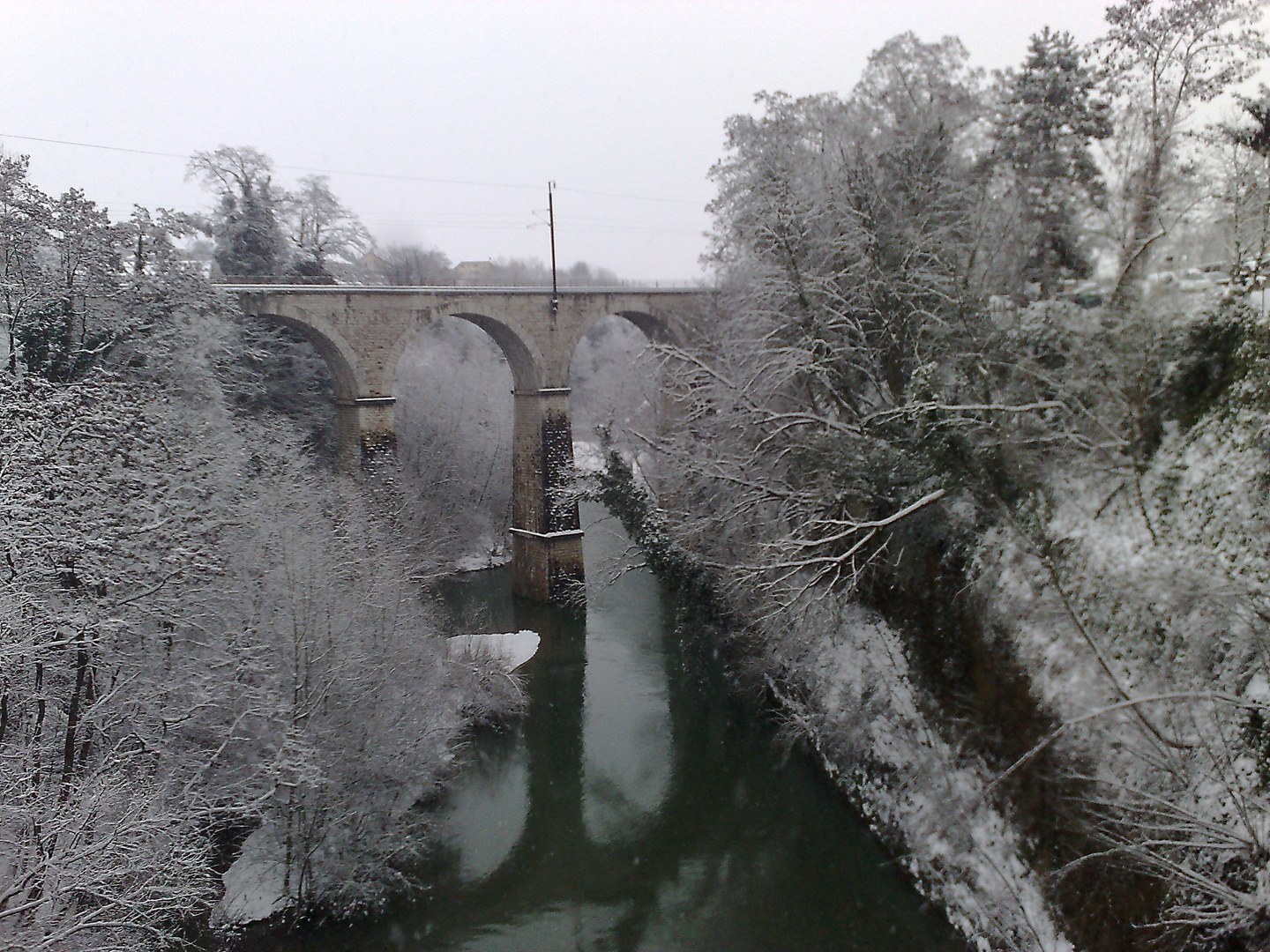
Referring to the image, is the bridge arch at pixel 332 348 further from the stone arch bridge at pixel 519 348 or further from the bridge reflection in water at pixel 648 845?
the bridge reflection in water at pixel 648 845

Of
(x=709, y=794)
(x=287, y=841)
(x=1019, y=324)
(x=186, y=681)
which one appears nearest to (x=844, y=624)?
(x=709, y=794)

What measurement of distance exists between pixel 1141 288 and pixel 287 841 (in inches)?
405

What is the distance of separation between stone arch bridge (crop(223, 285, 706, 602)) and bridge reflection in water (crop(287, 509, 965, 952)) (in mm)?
3881

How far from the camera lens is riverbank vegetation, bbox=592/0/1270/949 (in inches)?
234

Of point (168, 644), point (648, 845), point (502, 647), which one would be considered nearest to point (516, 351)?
point (502, 647)

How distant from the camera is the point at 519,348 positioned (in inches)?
646

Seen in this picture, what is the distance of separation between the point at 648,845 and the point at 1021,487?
5.65 metres

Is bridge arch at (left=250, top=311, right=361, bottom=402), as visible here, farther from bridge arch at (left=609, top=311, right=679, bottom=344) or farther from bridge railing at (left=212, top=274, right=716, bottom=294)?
bridge arch at (left=609, top=311, right=679, bottom=344)

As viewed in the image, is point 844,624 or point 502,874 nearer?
point 502,874

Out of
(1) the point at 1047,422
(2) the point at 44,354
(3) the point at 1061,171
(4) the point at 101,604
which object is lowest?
(4) the point at 101,604

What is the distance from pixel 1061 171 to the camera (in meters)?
11.8

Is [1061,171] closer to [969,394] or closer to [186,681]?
[969,394]

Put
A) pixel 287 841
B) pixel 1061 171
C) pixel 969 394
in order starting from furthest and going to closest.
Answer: pixel 1061 171, pixel 969 394, pixel 287 841

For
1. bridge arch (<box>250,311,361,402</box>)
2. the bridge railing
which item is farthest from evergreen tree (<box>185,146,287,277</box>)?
bridge arch (<box>250,311,361,402</box>)
